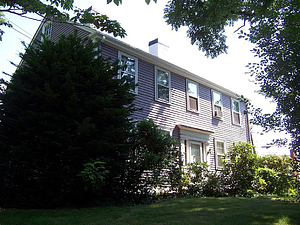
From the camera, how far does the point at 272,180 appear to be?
1279cm

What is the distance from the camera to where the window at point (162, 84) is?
41.9 ft

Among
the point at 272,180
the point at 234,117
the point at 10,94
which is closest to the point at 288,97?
the point at 10,94

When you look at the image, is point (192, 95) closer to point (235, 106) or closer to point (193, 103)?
point (193, 103)

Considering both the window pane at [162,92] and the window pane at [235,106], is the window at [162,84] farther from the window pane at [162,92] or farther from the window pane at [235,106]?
the window pane at [235,106]

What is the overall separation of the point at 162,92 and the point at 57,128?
23.9 ft

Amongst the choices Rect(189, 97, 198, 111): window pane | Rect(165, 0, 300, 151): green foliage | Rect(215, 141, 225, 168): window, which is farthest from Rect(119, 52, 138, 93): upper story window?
Rect(215, 141, 225, 168): window

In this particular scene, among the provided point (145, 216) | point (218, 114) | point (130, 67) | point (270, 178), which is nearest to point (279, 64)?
point (145, 216)

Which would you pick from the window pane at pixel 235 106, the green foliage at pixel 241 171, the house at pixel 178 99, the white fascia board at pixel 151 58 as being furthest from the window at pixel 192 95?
the window pane at pixel 235 106

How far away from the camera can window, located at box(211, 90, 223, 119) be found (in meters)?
16.0

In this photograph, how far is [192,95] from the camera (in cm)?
1465

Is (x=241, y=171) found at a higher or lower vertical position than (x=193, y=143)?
lower

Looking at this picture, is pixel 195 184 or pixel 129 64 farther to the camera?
pixel 129 64

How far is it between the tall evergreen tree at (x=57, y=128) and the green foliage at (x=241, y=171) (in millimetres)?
6549

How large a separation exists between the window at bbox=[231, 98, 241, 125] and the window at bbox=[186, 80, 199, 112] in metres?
4.07
